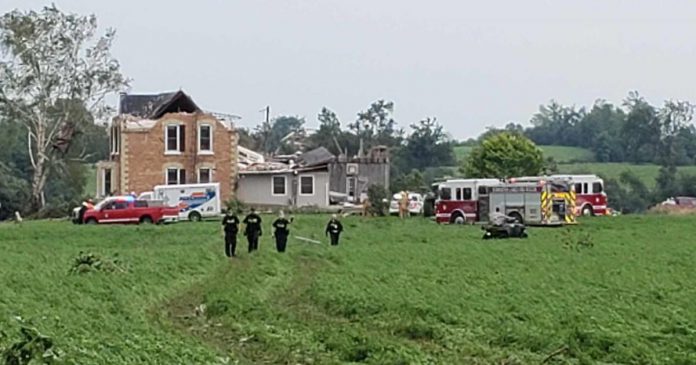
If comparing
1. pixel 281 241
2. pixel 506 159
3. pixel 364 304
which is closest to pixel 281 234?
pixel 281 241

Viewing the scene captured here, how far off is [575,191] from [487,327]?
1844 inches

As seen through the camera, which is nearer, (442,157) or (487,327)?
(487,327)

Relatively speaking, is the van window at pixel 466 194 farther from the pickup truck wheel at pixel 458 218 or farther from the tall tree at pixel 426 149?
the tall tree at pixel 426 149

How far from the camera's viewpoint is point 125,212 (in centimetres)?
5803

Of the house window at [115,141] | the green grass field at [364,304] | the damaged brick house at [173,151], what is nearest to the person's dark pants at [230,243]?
the green grass field at [364,304]

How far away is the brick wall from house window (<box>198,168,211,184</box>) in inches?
7.2

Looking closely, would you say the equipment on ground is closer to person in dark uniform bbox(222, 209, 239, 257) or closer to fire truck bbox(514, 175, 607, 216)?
person in dark uniform bbox(222, 209, 239, 257)

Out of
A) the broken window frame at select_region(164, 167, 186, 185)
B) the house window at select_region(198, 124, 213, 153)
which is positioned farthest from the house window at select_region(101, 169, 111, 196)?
the house window at select_region(198, 124, 213, 153)

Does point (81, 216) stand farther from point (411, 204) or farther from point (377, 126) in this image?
point (377, 126)

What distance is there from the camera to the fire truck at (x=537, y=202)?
2349 inches

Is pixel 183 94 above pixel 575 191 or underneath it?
above

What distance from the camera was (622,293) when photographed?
81.2ft

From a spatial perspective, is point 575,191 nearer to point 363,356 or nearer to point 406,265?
point 406,265

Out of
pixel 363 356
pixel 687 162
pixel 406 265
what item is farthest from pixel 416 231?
pixel 687 162
